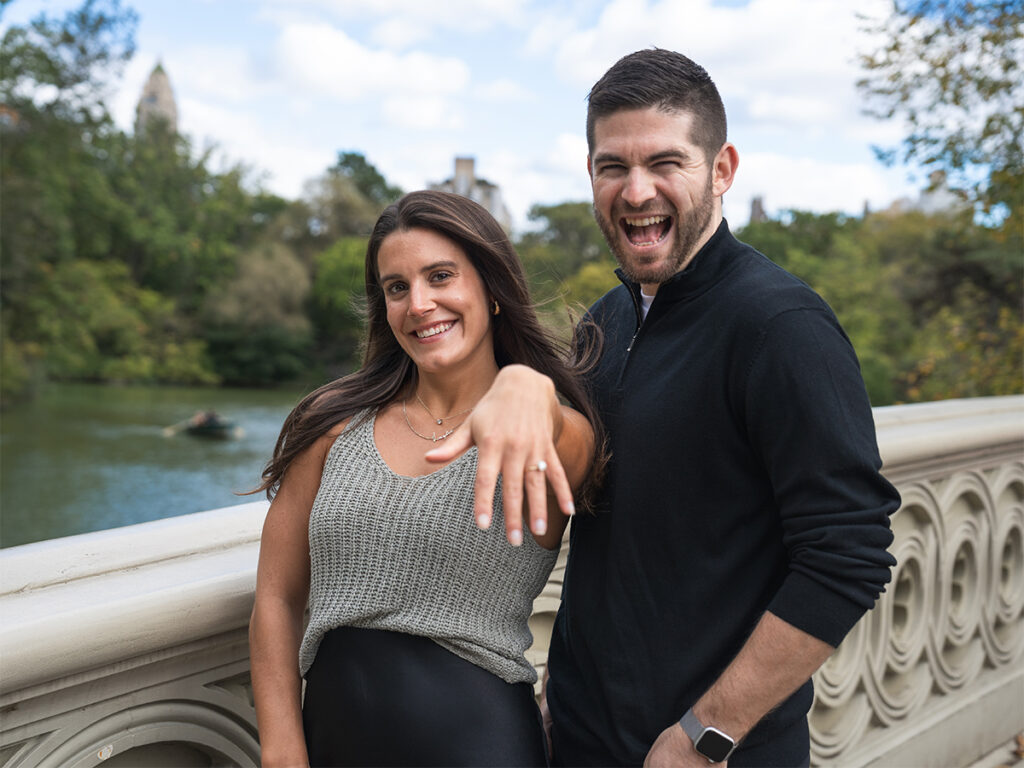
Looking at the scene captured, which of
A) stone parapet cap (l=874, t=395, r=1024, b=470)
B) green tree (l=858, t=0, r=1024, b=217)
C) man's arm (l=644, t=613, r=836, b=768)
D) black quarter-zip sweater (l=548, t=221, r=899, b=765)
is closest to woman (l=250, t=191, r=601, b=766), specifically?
black quarter-zip sweater (l=548, t=221, r=899, b=765)

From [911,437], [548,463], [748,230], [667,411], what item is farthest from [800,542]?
[748,230]

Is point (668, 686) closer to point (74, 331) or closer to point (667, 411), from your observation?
point (667, 411)

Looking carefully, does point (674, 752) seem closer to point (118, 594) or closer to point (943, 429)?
point (118, 594)

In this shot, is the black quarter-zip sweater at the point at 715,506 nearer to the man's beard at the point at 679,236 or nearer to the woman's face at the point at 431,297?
the man's beard at the point at 679,236

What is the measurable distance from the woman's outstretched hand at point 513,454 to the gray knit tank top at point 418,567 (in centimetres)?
38

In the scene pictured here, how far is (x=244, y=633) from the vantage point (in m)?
1.54

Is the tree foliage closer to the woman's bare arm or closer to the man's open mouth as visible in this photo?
the man's open mouth

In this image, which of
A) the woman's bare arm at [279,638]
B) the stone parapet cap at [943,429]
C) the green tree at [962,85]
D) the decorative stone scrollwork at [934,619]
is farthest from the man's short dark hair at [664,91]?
the green tree at [962,85]

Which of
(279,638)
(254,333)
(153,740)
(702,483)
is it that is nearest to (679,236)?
(702,483)

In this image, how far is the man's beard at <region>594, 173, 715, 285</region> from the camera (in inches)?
61.9

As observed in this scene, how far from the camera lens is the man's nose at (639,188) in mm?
1533

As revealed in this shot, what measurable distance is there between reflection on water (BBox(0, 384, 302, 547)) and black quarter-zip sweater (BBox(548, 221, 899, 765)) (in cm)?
1932

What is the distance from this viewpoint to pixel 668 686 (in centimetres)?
154

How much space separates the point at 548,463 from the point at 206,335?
5007cm
